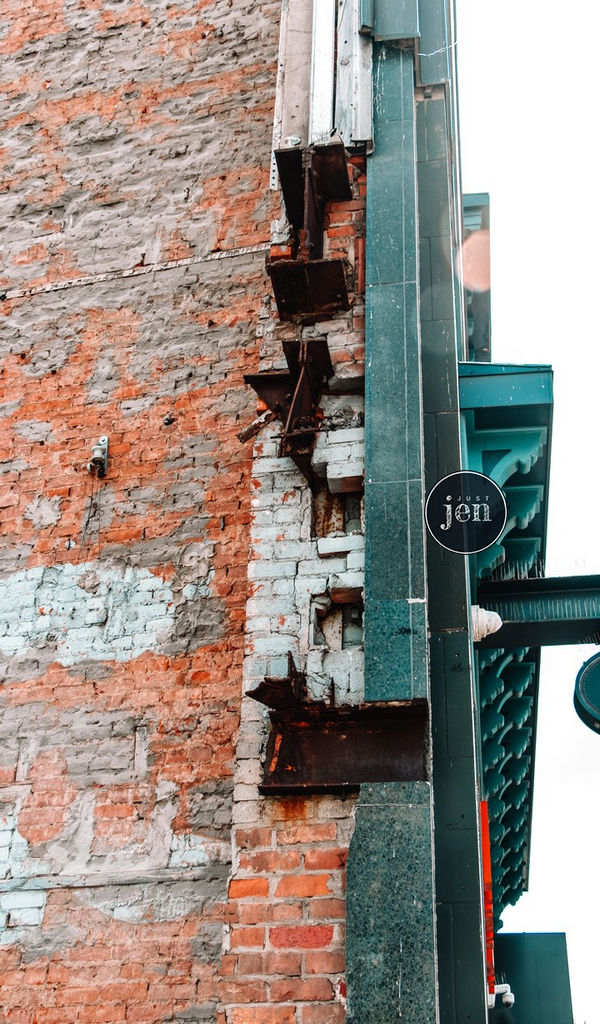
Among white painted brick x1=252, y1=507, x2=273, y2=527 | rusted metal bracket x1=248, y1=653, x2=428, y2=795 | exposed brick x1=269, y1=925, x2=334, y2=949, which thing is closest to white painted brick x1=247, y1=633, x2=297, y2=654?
rusted metal bracket x1=248, y1=653, x2=428, y2=795

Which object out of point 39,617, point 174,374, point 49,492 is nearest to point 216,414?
point 174,374

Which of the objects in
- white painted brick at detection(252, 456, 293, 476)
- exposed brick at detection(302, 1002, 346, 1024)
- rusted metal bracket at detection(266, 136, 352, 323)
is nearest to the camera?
exposed brick at detection(302, 1002, 346, 1024)

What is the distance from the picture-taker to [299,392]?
17.1 feet

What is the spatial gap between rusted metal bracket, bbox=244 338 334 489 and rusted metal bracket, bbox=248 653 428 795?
3.73ft

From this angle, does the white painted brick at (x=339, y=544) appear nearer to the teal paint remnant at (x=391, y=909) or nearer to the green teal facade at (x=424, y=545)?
the green teal facade at (x=424, y=545)

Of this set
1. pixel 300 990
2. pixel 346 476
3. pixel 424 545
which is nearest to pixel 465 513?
pixel 424 545

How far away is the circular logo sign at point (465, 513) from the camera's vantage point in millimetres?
5016

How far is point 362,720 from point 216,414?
2.40 m

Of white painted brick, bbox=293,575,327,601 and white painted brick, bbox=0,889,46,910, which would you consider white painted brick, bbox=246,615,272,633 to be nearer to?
white painted brick, bbox=293,575,327,601

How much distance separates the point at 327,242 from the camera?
19.1 ft

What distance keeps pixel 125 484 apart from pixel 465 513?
212 centimetres

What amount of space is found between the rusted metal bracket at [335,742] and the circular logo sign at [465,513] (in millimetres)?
944

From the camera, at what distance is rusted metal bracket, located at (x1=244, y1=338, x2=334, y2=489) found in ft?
16.9

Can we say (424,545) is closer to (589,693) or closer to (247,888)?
(589,693)
